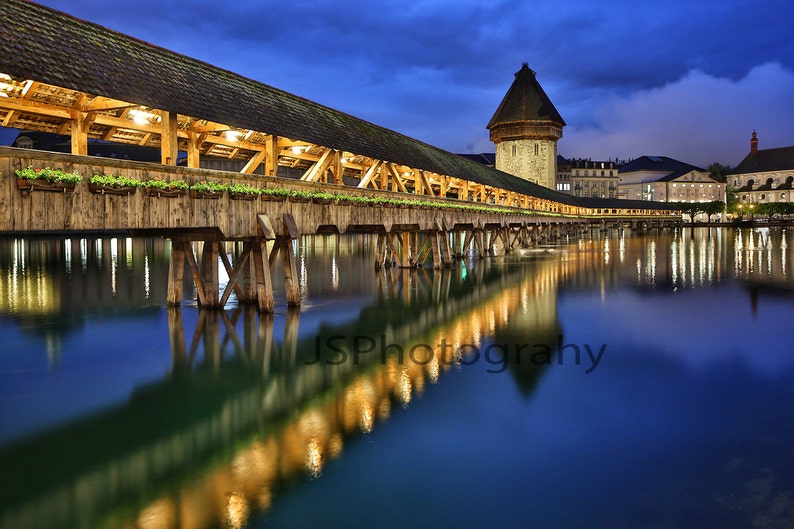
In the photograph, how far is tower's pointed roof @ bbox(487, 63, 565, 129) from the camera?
83.0 metres

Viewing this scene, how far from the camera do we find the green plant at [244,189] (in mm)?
14992

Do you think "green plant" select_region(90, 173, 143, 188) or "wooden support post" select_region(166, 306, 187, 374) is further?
"wooden support post" select_region(166, 306, 187, 374)

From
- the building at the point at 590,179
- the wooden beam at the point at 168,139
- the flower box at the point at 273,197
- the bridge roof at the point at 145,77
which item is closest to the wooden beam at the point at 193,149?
the bridge roof at the point at 145,77

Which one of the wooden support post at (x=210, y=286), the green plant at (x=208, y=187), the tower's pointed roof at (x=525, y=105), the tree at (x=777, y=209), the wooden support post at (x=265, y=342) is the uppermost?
the tower's pointed roof at (x=525, y=105)

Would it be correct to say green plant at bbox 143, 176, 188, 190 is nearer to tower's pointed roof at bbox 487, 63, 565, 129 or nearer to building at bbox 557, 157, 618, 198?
tower's pointed roof at bbox 487, 63, 565, 129

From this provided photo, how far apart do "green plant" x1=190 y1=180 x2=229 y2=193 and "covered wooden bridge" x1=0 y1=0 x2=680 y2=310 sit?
0.12m

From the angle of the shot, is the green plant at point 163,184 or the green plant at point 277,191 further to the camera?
the green plant at point 277,191

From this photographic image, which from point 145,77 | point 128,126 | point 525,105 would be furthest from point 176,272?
point 525,105

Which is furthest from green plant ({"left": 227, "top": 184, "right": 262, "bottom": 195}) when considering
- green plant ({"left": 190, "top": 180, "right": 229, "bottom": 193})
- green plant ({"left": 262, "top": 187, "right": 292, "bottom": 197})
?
green plant ({"left": 262, "top": 187, "right": 292, "bottom": 197})

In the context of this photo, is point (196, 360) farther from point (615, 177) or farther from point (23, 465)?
point (615, 177)

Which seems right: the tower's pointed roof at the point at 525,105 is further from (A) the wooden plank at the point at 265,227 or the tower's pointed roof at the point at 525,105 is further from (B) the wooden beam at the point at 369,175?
(A) the wooden plank at the point at 265,227

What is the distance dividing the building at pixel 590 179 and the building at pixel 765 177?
29.4m

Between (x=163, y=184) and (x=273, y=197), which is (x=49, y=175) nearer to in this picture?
(x=163, y=184)

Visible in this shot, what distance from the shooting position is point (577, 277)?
96.5 ft
